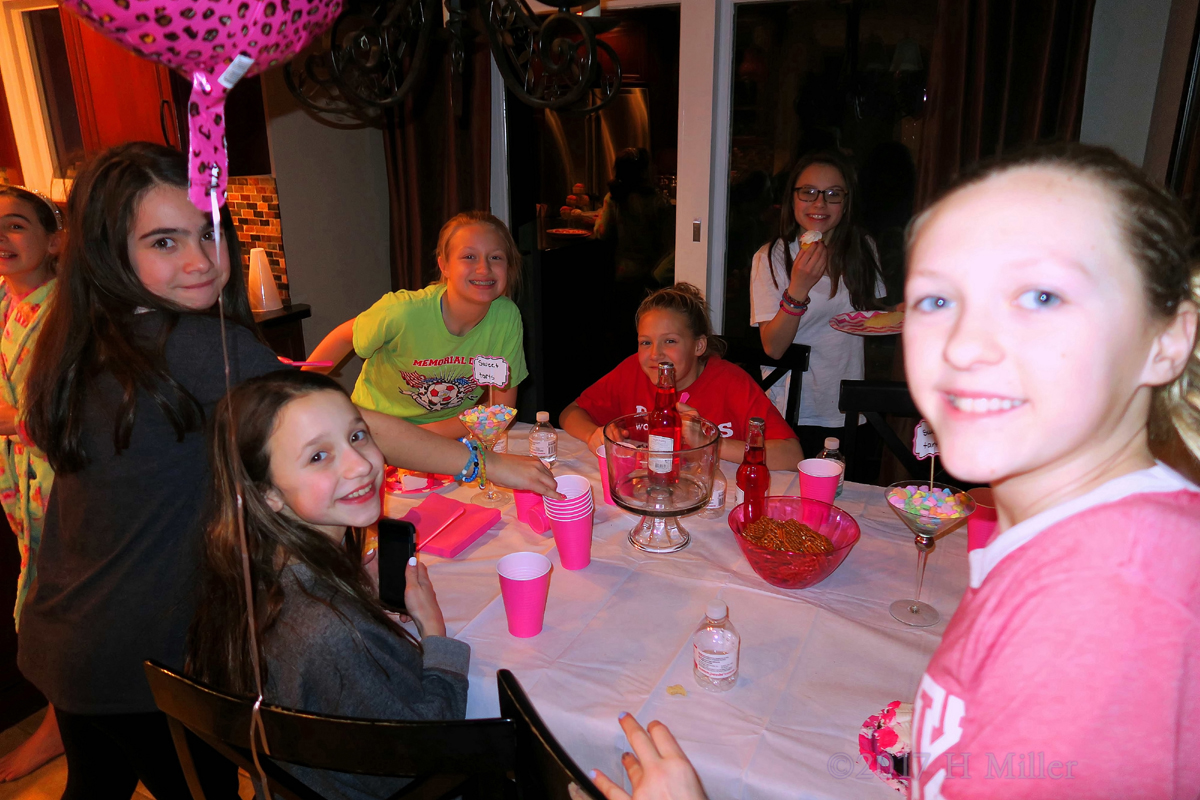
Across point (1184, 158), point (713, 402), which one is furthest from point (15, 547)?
point (1184, 158)

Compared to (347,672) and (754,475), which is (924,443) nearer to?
(754,475)

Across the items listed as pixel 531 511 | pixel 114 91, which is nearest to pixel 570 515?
pixel 531 511

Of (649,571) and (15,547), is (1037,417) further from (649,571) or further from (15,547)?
(15,547)

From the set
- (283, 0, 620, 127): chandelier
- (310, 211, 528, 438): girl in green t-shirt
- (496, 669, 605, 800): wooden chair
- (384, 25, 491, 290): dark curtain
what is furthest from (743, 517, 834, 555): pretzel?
(384, 25, 491, 290): dark curtain

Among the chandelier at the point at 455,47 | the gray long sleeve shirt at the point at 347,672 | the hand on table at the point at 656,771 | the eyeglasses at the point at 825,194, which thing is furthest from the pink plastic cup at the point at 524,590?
the eyeglasses at the point at 825,194

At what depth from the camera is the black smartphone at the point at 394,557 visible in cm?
133

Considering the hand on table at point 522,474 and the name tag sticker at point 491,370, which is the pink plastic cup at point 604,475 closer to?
the hand on table at point 522,474

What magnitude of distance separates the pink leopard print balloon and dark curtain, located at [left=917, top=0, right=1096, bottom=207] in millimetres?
2620

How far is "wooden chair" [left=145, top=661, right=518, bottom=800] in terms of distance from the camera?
823 millimetres

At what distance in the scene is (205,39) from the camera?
33.9 inches

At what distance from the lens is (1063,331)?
1.71ft

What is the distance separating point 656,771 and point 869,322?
1.85 metres

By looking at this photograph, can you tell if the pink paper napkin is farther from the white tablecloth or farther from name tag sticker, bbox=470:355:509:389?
name tag sticker, bbox=470:355:509:389

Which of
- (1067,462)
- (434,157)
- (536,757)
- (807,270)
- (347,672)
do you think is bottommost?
(347,672)
